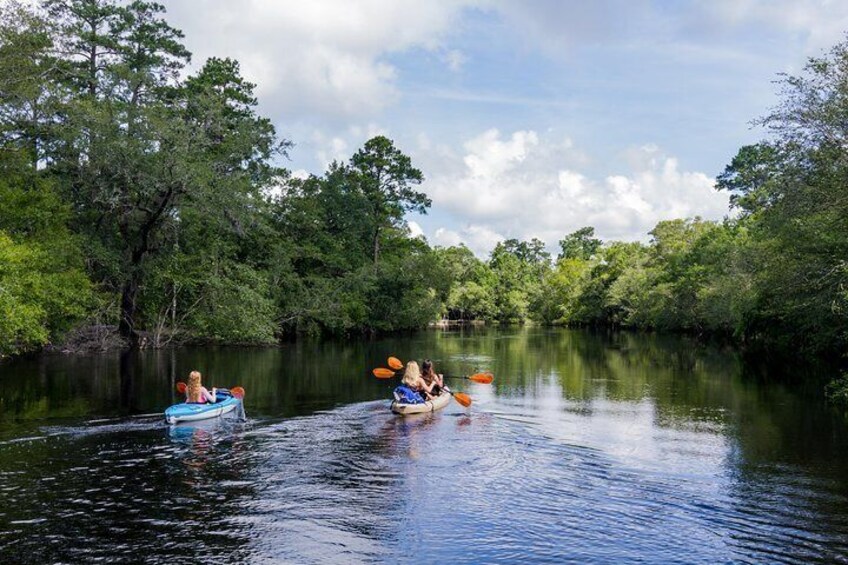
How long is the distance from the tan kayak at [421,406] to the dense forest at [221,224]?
11.5m

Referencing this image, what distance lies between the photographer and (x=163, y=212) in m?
34.8

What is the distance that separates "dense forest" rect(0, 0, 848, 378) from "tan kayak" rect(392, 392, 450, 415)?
11467mm

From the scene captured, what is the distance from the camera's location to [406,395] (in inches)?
704

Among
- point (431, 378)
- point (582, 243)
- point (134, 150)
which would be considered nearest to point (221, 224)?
point (134, 150)

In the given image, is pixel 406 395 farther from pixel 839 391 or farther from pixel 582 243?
pixel 582 243

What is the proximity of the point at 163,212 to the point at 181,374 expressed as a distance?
12458 millimetres

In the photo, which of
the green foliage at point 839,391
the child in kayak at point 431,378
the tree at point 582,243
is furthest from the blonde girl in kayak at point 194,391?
the tree at point 582,243

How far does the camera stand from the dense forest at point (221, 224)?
22.2 metres

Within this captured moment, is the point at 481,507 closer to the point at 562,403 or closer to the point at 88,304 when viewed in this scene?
the point at 562,403

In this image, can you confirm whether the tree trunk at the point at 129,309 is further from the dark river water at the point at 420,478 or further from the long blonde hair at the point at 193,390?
the long blonde hair at the point at 193,390

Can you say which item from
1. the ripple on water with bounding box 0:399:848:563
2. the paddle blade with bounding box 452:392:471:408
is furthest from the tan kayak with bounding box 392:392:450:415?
the ripple on water with bounding box 0:399:848:563

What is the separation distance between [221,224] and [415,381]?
68.3 feet

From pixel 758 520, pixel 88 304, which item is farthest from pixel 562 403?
pixel 88 304

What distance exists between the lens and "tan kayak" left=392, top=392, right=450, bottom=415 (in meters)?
17.6
